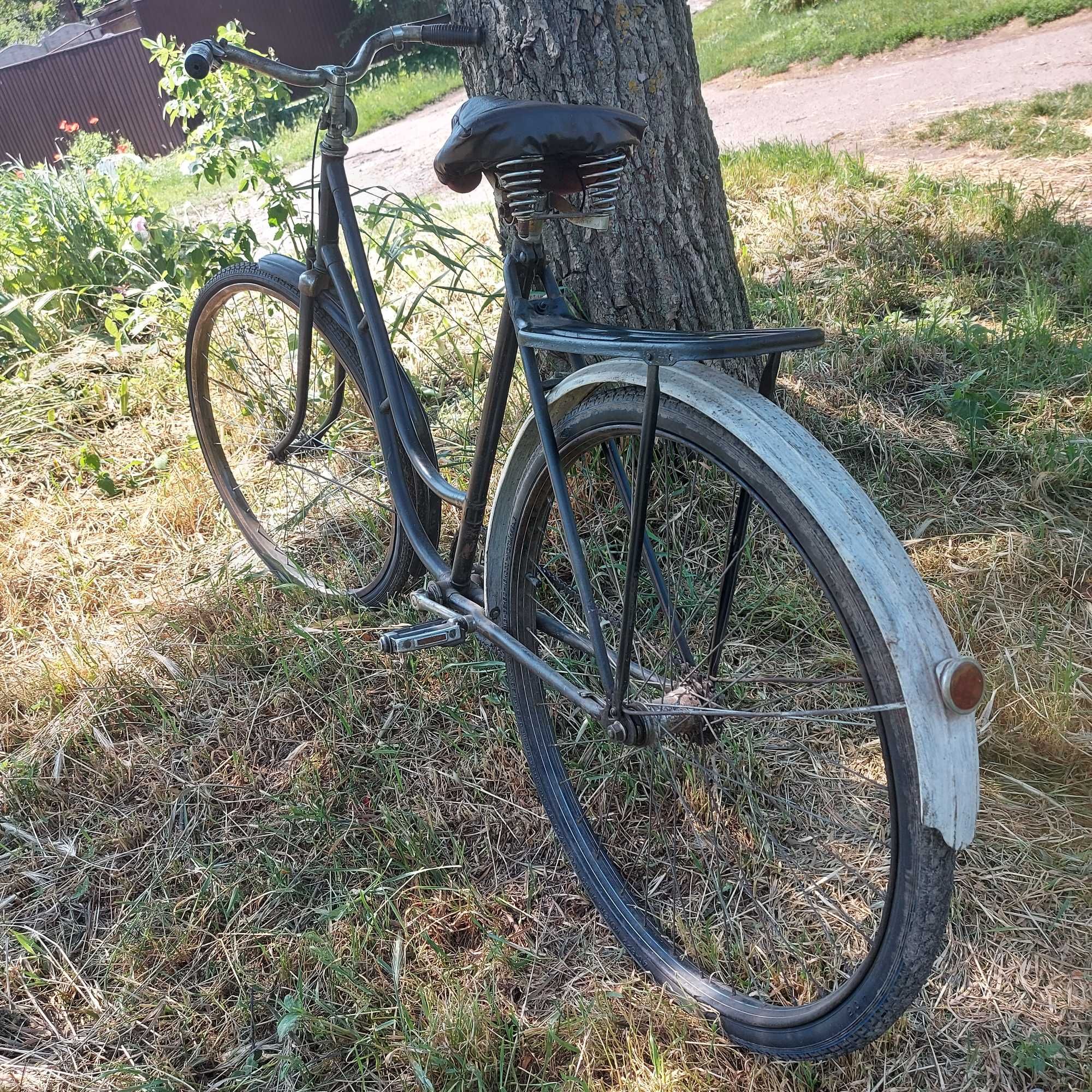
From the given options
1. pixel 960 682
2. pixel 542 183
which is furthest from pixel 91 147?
pixel 960 682

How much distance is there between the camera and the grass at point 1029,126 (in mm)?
4176

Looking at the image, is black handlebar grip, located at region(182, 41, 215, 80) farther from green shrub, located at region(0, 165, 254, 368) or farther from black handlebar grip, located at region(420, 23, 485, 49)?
green shrub, located at region(0, 165, 254, 368)

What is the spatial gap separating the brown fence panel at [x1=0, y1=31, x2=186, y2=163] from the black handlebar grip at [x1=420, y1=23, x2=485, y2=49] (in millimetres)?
17749

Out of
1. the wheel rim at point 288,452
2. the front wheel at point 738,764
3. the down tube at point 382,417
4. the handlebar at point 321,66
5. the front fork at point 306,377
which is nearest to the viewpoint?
the front wheel at point 738,764

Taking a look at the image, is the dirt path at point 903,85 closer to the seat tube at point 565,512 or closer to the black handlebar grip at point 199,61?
the black handlebar grip at point 199,61

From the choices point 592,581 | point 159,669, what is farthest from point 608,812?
point 159,669

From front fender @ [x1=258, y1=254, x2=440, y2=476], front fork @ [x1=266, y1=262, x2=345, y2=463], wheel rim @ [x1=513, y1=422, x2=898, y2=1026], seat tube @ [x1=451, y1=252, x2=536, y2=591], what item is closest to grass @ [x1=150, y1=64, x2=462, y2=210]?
front fork @ [x1=266, y1=262, x2=345, y2=463]

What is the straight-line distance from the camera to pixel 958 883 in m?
1.71

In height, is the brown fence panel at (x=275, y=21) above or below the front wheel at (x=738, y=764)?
above

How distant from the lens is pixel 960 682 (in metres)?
1.15

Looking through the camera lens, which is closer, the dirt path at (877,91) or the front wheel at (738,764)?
the front wheel at (738,764)

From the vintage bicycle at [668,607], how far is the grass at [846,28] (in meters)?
6.74

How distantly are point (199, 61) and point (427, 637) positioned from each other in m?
1.31

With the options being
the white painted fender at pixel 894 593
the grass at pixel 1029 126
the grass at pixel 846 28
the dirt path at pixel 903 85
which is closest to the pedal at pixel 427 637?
the white painted fender at pixel 894 593
